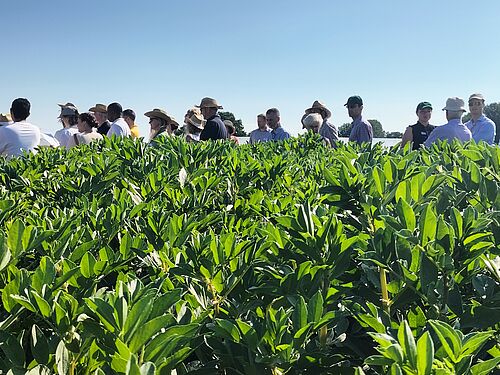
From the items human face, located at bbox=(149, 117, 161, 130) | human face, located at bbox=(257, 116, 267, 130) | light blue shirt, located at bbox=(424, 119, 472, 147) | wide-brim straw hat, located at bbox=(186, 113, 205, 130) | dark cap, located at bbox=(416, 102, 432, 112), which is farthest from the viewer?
human face, located at bbox=(257, 116, 267, 130)

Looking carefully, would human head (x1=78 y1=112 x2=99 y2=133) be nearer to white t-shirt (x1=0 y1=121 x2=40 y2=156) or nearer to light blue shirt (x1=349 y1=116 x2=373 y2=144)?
white t-shirt (x1=0 y1=121 x2=40 y2=156)

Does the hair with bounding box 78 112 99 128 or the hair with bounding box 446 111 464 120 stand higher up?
the hair with bounding box 78 112 99 128

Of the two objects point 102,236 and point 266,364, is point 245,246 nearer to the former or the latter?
point 266,364

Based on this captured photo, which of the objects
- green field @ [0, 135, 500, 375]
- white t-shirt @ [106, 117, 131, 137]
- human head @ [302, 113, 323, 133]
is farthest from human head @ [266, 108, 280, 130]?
green field @ [0, 135, 500, 375]

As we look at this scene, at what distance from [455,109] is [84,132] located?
6246 mm

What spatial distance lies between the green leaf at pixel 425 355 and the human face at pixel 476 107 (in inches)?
383

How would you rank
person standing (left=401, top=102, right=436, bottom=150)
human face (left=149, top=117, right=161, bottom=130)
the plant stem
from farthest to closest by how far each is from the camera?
1. human face (left=149, top=117, right=161, bottom=130)
2. person standing (left=401, top=102, right=436, bottom=150)
3. the plant stem

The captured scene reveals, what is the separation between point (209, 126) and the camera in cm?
886

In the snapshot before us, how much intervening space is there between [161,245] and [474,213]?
36.7 inches

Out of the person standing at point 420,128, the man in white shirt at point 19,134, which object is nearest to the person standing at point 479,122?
the person standing at point 420,128

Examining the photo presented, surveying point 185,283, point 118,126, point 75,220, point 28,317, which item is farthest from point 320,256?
point 118,126

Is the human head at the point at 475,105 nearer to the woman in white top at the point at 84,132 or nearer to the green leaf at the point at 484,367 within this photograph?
the woman in white top at the point at 84,132

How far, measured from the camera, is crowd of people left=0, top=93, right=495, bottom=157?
754 centimetres

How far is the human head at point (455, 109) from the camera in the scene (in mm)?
8547
